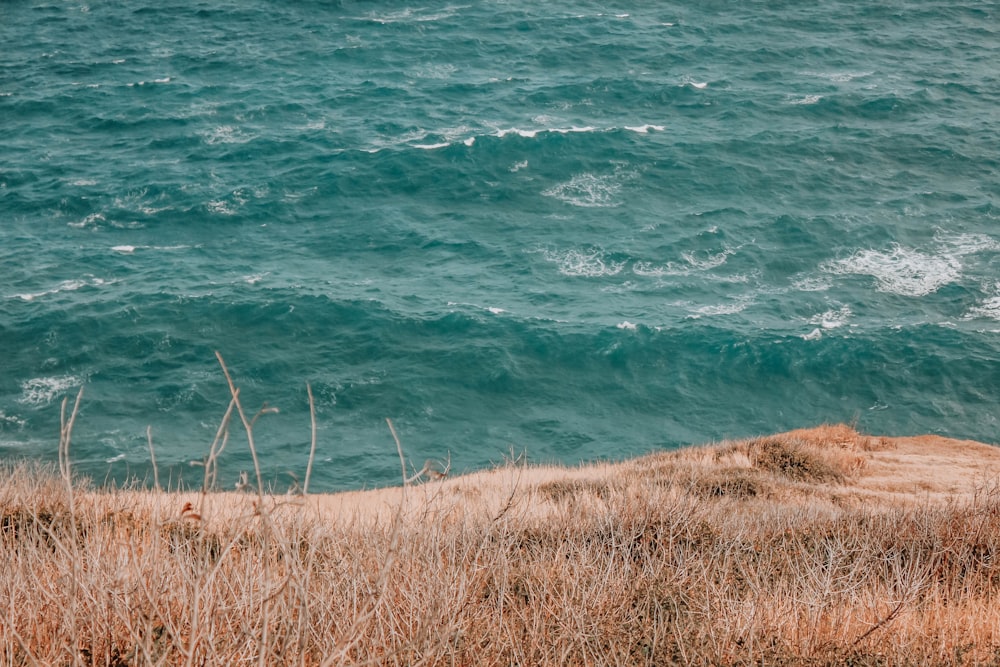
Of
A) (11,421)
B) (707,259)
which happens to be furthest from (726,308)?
(11,421)

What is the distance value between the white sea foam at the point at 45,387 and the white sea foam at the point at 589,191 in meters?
30.9

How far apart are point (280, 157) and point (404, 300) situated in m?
19.8

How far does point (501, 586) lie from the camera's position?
11.0 metres

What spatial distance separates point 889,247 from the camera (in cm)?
5634

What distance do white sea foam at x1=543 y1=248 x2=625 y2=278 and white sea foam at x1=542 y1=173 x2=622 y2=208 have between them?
18.2 ft

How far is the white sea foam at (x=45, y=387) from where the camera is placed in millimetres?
45844

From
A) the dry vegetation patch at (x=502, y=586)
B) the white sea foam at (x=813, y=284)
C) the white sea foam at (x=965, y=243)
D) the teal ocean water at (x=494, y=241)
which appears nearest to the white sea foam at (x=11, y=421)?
the teal ocean water at (x=494, y=241)

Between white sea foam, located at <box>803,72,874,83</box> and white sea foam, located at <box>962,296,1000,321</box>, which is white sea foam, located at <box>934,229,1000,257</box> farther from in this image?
white sea foam, located at <box>803,72,874,83</box>

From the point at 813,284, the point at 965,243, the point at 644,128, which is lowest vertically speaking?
the point at 813,284

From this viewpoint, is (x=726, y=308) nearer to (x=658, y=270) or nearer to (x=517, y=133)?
(x=658, y=270)

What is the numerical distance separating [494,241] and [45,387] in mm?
26325

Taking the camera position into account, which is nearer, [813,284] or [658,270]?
[813,284]

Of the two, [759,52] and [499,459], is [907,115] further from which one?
[499,459]

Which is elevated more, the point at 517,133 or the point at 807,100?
the point at 807,100
